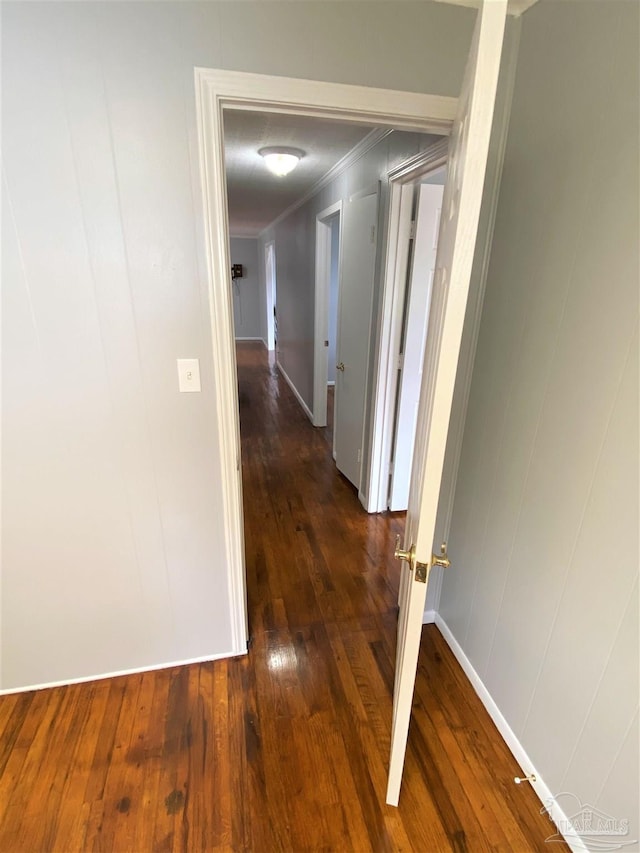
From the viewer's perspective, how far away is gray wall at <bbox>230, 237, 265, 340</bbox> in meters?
8.84

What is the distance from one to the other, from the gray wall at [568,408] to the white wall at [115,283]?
380 mm

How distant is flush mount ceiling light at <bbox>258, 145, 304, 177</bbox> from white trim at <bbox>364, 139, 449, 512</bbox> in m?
0.86

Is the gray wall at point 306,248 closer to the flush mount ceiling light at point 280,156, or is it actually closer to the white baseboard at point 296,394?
the white baseboard at point 296,394

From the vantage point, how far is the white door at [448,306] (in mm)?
717

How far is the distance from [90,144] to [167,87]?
A: 265mm

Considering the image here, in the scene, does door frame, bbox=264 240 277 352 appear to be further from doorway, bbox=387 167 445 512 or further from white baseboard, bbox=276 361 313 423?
doorway, bbox=387 167 445 512

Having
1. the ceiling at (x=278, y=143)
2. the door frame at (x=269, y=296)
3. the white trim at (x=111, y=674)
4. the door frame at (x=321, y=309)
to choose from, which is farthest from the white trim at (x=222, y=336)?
the door frame at (x=269, y=296)

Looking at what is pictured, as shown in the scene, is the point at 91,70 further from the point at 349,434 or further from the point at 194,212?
the point at 349,434

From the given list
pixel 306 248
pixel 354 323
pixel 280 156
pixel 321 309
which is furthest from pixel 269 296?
pixel 354 323

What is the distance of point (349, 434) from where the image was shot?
319 cm

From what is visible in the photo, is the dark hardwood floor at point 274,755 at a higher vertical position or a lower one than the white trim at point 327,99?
lower

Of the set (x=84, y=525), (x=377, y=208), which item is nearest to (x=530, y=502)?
(x=84, y=525)

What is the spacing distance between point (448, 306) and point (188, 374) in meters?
0.91

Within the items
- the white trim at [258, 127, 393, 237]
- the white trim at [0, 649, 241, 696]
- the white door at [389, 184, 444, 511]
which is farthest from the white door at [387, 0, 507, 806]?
the white trim at [258, 127, 393, 237]
